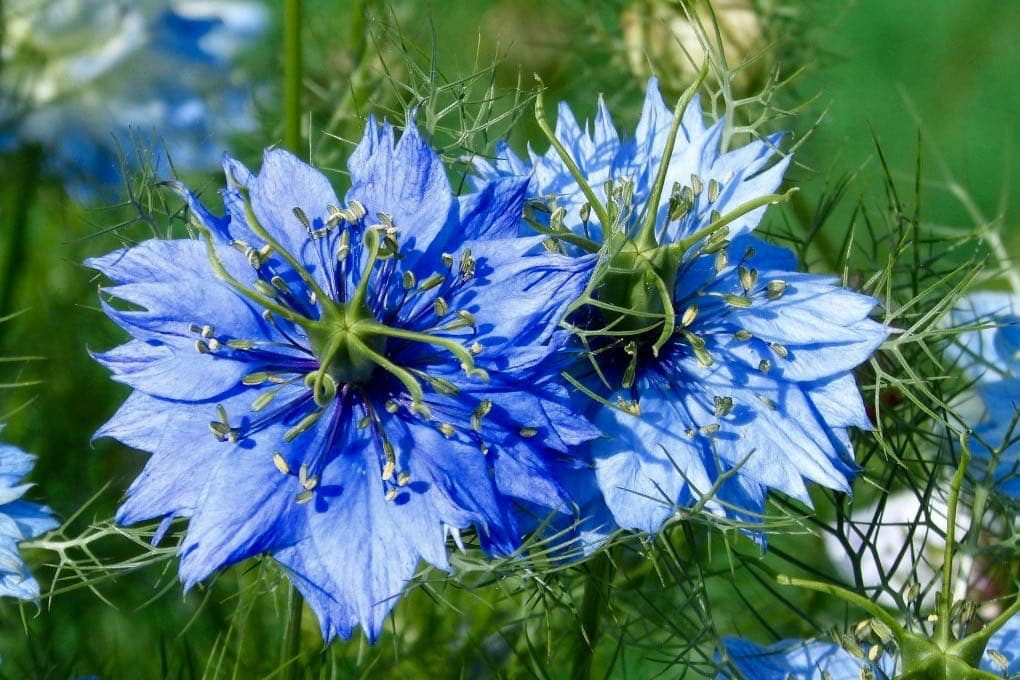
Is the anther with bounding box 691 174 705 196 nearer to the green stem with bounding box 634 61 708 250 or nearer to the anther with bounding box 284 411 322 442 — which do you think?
the green stem with bounding box 634 61 708 250

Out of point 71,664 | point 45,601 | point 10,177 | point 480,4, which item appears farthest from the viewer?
point 480,4

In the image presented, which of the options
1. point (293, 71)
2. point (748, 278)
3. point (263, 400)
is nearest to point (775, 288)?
point (748, 278)

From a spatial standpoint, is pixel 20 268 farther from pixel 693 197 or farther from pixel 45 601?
pixel 693 197

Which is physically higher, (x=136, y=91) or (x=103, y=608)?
(x=136, y=91)

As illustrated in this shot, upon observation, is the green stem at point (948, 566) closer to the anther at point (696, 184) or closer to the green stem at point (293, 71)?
the anther at point (696, 184)

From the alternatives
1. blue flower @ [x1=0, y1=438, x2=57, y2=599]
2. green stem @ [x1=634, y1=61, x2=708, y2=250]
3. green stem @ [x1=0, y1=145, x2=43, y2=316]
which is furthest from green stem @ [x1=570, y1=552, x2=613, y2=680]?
green stem @ [x1=0, y1=145, x2=43, y2=316]

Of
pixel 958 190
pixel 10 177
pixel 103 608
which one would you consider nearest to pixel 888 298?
pixel 958 190
